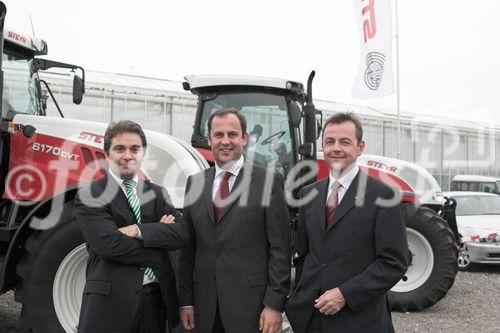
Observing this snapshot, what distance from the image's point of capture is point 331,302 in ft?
8.13

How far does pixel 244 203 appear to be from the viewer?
9.15ft

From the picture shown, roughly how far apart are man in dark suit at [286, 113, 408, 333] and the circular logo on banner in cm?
1094

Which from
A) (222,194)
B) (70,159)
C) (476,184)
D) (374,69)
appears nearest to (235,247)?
(222,194)

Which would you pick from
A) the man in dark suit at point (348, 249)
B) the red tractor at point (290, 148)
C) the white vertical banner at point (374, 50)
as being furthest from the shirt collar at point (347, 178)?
the white vertical banner at point (374, 50)

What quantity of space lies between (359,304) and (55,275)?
2770mm

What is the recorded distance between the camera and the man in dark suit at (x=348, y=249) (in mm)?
2494

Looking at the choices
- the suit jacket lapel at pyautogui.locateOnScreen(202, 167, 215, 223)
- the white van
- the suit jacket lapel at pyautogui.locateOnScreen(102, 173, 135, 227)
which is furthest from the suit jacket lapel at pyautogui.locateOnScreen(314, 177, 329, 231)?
the white van

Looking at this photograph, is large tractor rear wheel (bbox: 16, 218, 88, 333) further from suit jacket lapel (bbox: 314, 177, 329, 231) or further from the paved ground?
suit jacket lapel (bbox: 314, 177, 329, 231)

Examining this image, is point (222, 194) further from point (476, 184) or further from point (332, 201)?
point (476, 184)

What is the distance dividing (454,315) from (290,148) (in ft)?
8.63

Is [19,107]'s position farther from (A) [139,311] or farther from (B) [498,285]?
(B) [498,285]

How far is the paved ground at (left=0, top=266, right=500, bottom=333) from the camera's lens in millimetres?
5707

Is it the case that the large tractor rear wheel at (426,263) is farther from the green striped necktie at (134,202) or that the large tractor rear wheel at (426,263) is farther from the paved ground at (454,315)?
the green striped necktie at (134,202)

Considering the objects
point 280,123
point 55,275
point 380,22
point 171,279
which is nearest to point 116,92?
point 380,22
